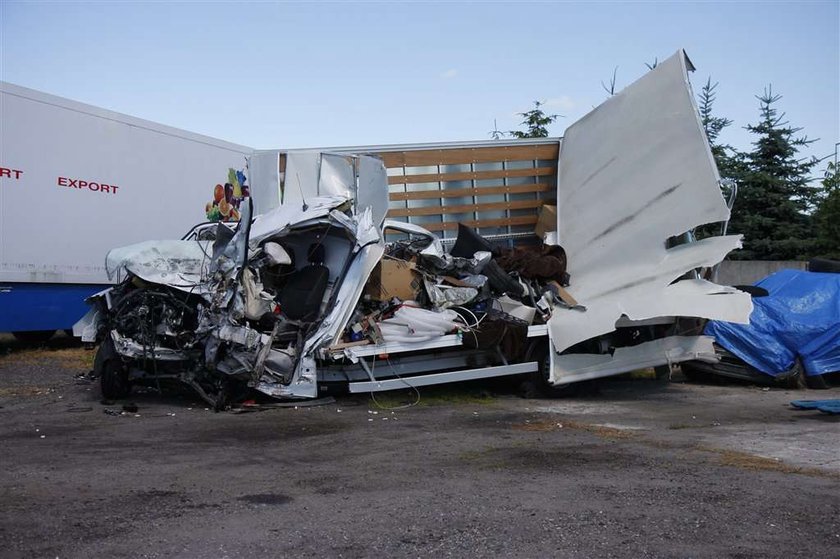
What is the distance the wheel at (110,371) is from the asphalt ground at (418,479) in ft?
0.64

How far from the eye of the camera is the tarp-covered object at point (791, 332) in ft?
33.6

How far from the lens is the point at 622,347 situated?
9102 mm

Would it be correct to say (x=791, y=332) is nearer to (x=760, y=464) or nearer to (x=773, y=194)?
(x=760, y=464)

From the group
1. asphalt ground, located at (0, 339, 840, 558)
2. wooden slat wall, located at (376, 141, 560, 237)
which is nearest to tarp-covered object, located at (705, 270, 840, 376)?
asphalt ground, located at (0, 339, 840, 558)

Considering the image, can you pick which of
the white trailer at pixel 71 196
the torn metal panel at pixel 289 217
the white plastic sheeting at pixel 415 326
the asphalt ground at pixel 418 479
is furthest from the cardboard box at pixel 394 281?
the white trailer at pixel 71 196

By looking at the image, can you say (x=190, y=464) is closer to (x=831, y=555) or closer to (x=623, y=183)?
(x=831, y=555)

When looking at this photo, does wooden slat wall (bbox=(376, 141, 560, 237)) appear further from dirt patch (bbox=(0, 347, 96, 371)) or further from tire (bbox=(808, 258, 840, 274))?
dirt patch (bbox=(0, 347, 96, 371))

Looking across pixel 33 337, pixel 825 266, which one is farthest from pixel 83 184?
pixel 825 266

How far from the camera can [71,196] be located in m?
13.2

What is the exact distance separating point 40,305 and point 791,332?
35.8ft

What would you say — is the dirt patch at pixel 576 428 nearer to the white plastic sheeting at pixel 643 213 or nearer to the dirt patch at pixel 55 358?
the white plastic sheeting at pixel 643 213

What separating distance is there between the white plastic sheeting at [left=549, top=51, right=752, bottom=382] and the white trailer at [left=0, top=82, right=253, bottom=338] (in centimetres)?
805

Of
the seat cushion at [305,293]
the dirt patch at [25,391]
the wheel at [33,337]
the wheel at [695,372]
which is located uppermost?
the seat cushion at [305,293]

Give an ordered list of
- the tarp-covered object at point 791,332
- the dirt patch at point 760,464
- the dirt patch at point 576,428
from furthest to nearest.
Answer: the tarp-covered object at point 791,332 → the dirt patch at point 576,428 → the dirt patch at point 760,464
